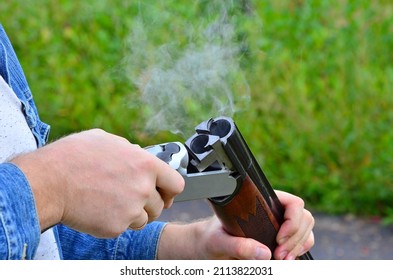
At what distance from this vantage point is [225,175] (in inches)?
49.3

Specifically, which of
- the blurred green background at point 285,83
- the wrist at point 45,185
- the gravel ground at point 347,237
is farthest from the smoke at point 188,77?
the gravel ground at point 347,237

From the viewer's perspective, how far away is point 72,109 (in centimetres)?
398

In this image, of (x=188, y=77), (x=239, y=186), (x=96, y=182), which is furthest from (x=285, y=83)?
(x=96, y=182)

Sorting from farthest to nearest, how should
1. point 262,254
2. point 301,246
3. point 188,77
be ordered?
1. point 188,77
2. point 301,246
3. point 262,254

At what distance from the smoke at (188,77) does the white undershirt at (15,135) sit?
375mm

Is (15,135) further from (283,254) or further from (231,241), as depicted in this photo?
(283,254)

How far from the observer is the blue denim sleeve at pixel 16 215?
41.0 inches

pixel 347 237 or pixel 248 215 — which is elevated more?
pixel 248 215

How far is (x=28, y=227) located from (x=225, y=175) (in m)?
0.34

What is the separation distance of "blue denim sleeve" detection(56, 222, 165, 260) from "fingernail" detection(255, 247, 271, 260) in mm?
264

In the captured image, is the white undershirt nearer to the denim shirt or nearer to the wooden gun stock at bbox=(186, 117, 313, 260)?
the denim shirt

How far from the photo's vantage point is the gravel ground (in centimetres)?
334
